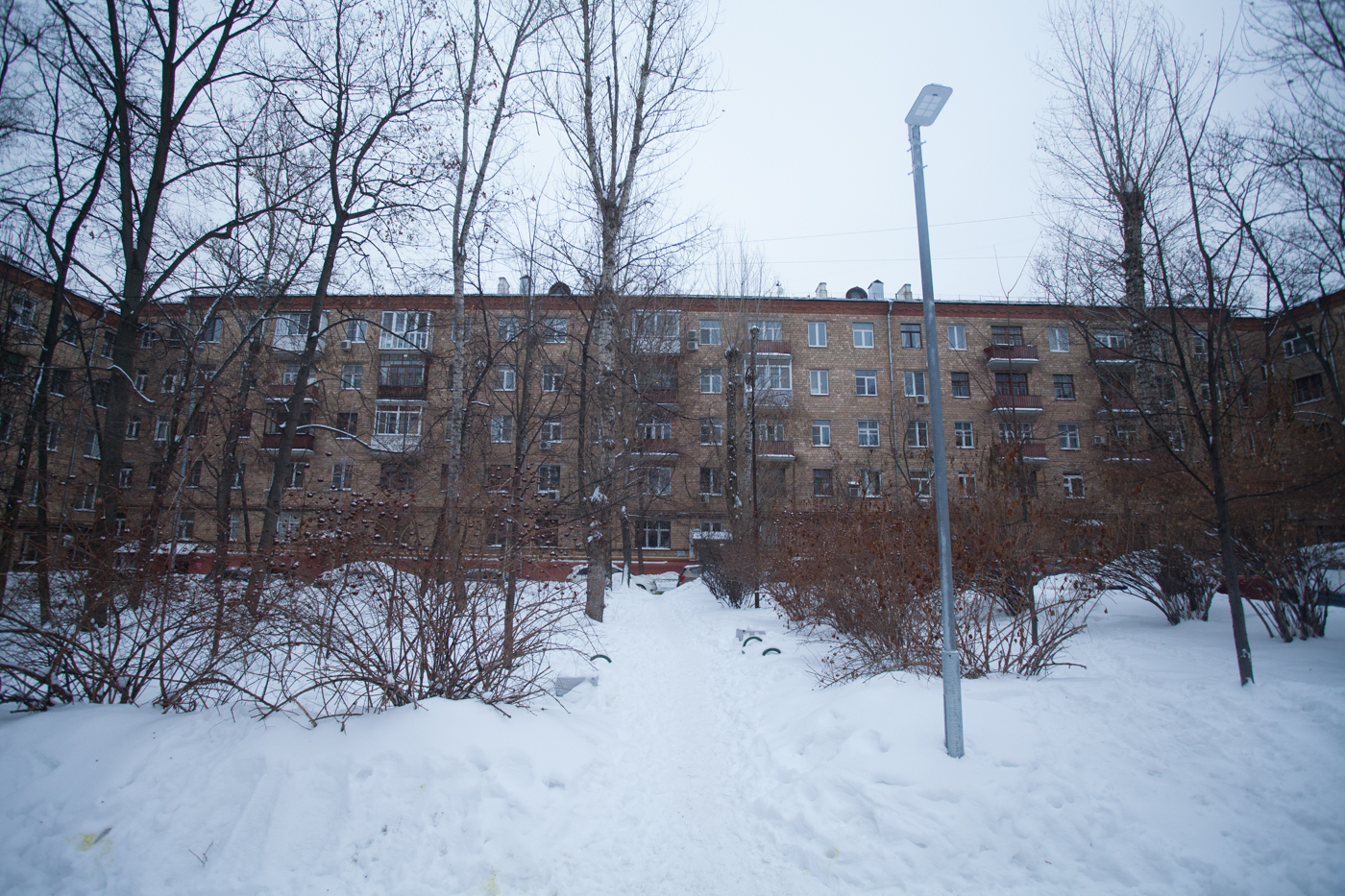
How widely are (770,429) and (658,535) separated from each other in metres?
8.16

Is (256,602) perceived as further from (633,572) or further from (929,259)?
(633,572)

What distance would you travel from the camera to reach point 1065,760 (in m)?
4.34

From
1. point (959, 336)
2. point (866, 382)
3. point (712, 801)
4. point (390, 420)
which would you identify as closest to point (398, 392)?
point (390, 420)

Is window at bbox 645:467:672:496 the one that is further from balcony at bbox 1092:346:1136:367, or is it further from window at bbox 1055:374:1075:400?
window at bbox 1055:374:1075:400

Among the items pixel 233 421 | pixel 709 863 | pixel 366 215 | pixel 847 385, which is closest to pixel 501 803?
pixel 709 863

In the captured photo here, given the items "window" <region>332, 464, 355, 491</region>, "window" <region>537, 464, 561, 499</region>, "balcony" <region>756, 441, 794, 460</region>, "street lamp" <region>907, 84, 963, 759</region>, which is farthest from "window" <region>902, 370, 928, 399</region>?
"street lamp" <region>907, 84, 963, 759</region>

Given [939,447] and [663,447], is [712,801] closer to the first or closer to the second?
[939,447]

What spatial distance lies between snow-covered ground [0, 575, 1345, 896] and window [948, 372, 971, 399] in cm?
3125

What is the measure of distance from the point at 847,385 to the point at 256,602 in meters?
32.5

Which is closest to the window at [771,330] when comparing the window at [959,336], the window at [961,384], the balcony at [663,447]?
the balcony at [663,447]

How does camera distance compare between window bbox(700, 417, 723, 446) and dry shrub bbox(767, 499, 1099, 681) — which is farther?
window bbox(700, 417, 723, 446)

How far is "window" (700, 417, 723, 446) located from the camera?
28.7 m

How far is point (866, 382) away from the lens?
34.5 metres

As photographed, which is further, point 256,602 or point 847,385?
point 847,385
